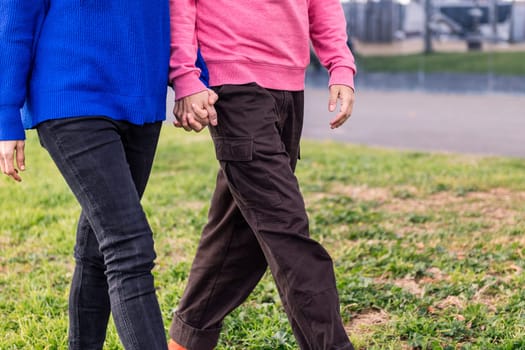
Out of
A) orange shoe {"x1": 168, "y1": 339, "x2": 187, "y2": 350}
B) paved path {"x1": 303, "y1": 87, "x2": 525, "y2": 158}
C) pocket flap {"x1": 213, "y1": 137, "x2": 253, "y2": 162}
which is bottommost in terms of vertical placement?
paved path {"x1": 303, "y1": 87, "x2": 525, "y2": 158}

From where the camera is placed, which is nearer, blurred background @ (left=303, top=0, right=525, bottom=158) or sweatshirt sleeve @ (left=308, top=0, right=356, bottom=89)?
sweatshirt sleeve @ (left=308, top=0, right=356, bottom=89)

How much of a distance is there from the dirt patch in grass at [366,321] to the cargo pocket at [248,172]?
3.14ft

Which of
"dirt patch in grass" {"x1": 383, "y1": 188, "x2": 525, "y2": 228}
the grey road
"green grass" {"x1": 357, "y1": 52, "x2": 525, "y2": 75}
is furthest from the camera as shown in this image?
"green grass" {"x1": 357, "y1": 52, "x2": 525, "y2": 75}

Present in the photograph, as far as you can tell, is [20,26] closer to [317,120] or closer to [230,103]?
[230,103]

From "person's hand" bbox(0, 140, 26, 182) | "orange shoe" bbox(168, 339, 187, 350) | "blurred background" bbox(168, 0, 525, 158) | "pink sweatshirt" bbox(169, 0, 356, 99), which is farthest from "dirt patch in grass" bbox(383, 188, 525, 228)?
"blurred background" bbox(168, 0, 525, 158)

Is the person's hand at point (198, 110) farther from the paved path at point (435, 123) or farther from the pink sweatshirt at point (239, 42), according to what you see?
the paved path at point (435, 123)

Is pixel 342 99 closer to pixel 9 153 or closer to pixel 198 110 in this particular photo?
pixel 198 110

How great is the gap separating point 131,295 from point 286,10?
992 mm

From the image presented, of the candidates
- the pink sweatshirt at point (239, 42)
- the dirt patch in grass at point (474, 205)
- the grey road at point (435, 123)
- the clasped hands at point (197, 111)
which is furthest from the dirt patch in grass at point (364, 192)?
the clasped hands at point (197, 111)

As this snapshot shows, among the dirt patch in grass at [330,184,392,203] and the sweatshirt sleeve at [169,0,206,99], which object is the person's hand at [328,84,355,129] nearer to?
the sweatshirt sleeve at [169,0,206,99]

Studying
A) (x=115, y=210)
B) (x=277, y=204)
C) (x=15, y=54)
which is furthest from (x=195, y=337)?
(x=15, y=54)

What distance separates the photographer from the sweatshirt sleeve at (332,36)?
8.84 ft

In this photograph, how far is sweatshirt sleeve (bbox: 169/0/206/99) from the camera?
7.77 ft

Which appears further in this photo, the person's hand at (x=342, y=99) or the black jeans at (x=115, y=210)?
the person's hand at (x=342, y=99)
